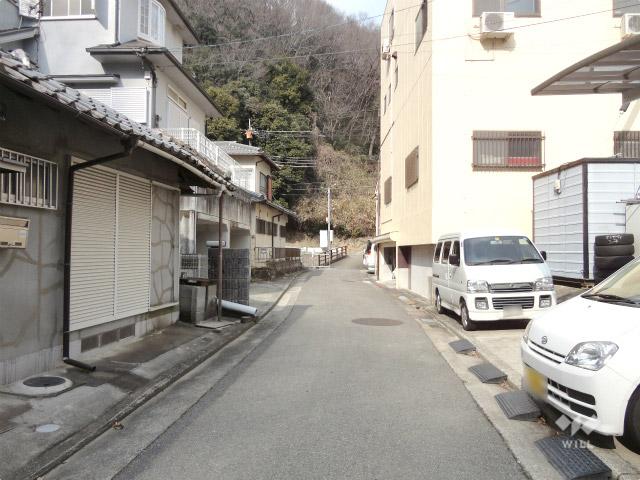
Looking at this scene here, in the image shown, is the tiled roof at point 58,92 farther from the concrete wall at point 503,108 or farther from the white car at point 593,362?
the concrete wall at point 503,108

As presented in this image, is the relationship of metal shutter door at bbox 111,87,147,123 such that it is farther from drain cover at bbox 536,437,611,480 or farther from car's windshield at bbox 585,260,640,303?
drain cover at bbox 536,437,611,480

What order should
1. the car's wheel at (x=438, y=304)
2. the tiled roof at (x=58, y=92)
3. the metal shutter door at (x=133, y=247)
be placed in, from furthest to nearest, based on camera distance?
the car's wheel at (x=438, y=304)
the metal shutter door at (x=133, y=247)
the tiled roof at (x=58, y=92)

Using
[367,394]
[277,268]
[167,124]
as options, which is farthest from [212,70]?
[367,394]

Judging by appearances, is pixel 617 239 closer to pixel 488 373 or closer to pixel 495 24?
pixel 488 373

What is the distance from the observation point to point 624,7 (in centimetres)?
1570

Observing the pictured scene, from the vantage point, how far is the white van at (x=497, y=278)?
388 inches

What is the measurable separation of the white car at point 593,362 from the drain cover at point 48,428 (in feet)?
14.6

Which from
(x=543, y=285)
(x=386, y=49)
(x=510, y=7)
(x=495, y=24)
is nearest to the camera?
(x=543, y=285)

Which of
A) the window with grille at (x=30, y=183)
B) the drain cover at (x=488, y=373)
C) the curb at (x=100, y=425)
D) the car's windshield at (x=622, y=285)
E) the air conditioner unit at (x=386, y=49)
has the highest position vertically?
the air conditioner unit at (x=386, y=49)

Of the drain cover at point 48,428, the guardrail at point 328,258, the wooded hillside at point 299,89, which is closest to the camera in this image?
the drain cover at point 48,428

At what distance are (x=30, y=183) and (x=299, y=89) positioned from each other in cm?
5007

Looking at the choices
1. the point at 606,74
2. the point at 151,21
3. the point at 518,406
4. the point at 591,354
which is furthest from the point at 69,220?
the point at 151,21

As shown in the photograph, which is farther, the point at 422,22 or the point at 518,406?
the point at 422,22

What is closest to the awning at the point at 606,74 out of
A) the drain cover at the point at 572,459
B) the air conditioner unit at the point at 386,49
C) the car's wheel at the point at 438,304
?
the car's wheel at the point at 438,304
